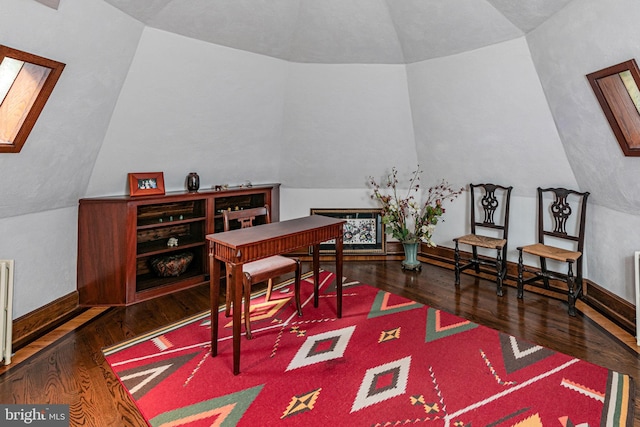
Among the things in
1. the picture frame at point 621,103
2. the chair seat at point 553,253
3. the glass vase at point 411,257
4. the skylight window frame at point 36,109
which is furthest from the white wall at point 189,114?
the chair seat at point 553,253

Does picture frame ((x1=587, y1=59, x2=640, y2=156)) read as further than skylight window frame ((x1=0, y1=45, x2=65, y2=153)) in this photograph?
Yes

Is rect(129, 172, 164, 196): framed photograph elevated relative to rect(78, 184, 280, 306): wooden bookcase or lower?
elevated

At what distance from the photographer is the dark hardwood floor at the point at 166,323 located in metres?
1.93

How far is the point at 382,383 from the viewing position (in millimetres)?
2068

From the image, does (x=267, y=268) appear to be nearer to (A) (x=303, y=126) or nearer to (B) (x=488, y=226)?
(A) (x=303, y=126)

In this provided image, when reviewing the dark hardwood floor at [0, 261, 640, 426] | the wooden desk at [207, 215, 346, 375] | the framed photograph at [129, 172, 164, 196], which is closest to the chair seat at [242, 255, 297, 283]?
the wooden desk at [207, 215, 346, 375]

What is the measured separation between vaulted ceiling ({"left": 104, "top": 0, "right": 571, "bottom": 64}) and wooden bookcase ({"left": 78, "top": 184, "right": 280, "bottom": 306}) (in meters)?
1.58

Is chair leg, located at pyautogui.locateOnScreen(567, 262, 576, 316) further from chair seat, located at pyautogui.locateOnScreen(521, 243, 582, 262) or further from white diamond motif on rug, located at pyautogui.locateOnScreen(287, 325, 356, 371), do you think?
white diamond motif on rug, located at pyautogui.locateOnScreen(287, 325, 356, 371)

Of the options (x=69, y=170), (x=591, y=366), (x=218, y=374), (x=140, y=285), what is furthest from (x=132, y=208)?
(x=591, y=366)

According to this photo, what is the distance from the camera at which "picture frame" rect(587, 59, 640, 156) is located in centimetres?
241

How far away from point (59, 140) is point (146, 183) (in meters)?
0.93

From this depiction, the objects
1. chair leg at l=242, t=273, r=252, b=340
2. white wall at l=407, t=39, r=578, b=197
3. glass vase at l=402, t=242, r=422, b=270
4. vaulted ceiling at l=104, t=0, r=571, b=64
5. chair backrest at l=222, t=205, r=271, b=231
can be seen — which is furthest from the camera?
glass vase at l=402, t=242, r=422, b=270

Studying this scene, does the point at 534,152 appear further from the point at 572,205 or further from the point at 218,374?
the point at 218,374

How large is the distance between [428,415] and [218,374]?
1248mm
